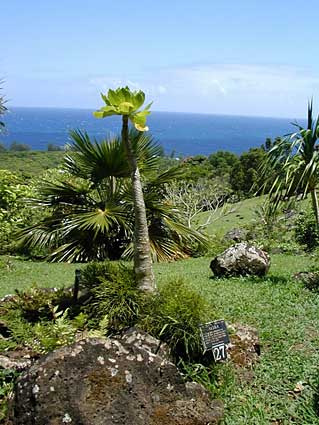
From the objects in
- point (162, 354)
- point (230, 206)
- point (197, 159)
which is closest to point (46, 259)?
point (162, 354)

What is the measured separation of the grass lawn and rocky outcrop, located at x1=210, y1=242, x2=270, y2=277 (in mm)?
220

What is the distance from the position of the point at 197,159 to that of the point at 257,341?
113ft

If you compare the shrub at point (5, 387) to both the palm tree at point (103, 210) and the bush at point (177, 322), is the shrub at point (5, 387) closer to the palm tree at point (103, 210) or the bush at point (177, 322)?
the bush at point (177, 322)

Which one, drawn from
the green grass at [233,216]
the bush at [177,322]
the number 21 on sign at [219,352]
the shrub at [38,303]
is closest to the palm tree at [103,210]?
the shrub at [38,303]

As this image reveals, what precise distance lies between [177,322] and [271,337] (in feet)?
4.02

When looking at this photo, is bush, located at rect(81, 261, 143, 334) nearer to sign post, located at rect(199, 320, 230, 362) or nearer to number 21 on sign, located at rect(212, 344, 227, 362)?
sign post, located at rect(199, 320, 230, 362)

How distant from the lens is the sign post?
3.67 m

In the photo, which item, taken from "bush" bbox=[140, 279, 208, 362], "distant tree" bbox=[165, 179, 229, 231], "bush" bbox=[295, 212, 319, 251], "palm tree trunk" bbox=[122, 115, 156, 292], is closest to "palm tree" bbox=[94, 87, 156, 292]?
"palm tree trunk" bbox=[122, 115, 156, 292]

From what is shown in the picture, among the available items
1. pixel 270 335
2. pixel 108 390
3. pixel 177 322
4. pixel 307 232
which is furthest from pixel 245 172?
pixel 108 390

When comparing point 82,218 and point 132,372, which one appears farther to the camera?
point 82,218

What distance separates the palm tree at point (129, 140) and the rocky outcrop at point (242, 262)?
3380 millimetres

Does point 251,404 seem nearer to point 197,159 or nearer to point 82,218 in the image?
point 82,218

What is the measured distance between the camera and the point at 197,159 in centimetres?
3806

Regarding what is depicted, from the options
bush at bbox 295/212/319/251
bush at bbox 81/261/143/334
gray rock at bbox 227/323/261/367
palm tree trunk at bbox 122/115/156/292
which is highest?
palm tree trunk at bbox 122/115/156/292
